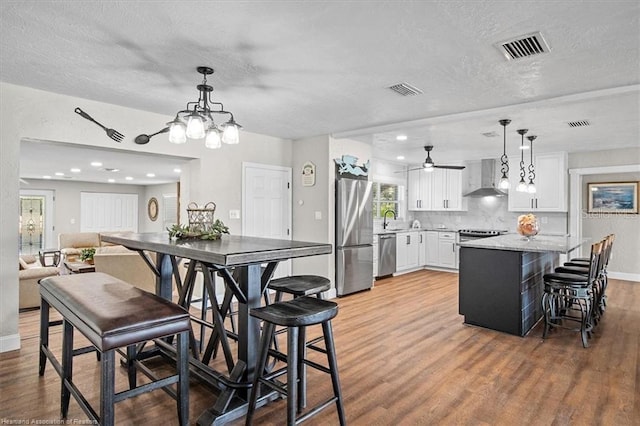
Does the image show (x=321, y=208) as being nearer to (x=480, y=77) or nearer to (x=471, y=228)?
(x=480, y=77)

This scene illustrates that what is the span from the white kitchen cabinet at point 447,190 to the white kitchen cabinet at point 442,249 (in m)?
0.61

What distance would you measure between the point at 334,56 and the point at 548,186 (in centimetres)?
568

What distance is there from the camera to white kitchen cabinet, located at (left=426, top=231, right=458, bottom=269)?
24.6ft

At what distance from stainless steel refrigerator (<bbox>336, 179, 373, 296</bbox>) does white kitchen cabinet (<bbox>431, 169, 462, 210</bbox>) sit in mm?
2687

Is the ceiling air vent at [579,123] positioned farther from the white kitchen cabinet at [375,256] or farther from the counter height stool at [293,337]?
the counter height stool at [293,337]

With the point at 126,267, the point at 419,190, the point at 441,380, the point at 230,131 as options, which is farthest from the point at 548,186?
the point at 126,267

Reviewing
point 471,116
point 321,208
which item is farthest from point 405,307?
point 471,116

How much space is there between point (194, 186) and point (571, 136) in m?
5.25

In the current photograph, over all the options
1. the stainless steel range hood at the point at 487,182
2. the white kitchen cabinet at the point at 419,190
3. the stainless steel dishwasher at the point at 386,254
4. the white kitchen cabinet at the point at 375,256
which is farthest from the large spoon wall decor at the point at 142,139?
the stainless steel range hood at the point at 487,182

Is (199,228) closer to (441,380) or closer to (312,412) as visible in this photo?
(312,412)

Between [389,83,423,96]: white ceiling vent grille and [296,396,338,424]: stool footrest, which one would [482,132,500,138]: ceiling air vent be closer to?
[389,83,423,96]: white ceiling vent grille

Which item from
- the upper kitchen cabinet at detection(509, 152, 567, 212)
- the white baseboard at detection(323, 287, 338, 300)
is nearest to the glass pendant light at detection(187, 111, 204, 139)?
the white baseboard at detection(323, 287, 338, 300)

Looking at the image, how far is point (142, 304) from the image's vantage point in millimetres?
1938

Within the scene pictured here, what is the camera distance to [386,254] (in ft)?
22.3
